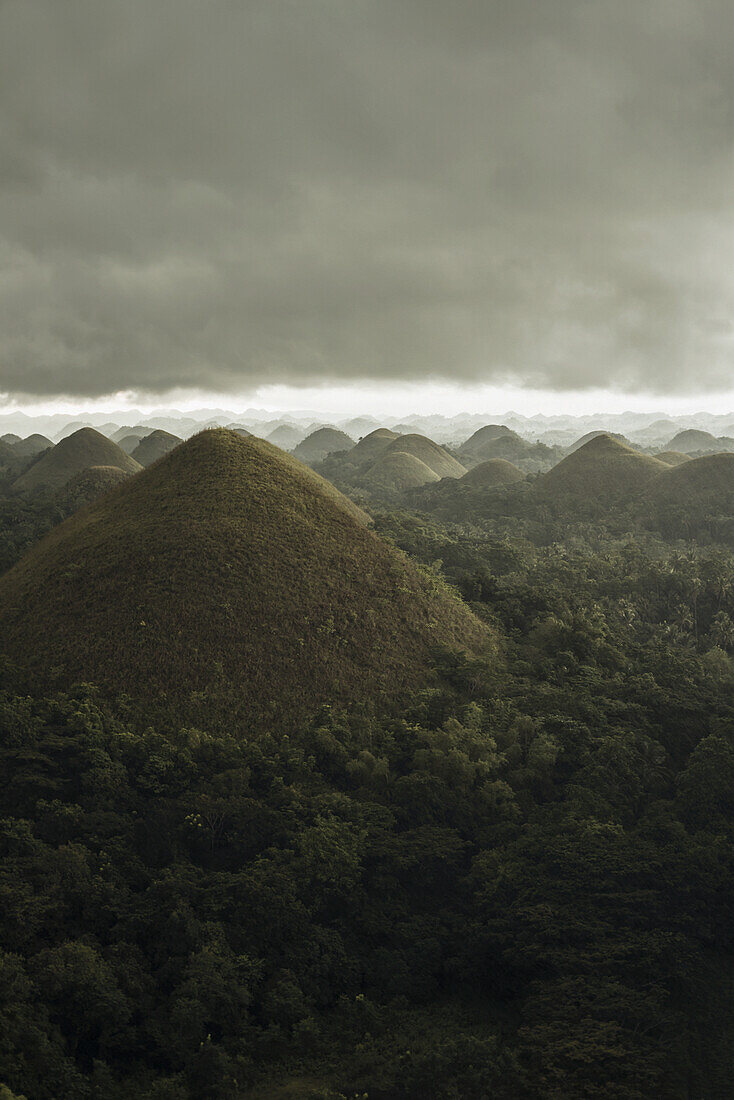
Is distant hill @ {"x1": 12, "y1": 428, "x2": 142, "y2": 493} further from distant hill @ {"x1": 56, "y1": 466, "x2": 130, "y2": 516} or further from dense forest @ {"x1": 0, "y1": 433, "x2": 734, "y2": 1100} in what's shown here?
dense forest @ {"x1": 0, "y1": 433, "x2": 734, "y2": 1100}

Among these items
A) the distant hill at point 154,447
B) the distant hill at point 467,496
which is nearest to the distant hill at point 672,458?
the distant hill at point 467,496

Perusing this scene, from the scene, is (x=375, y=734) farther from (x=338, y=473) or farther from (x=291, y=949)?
(x=338, y=473)

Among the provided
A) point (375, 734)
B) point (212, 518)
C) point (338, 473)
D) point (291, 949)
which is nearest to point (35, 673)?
point (212, 518)

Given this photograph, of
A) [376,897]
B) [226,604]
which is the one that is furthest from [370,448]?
[376,897]

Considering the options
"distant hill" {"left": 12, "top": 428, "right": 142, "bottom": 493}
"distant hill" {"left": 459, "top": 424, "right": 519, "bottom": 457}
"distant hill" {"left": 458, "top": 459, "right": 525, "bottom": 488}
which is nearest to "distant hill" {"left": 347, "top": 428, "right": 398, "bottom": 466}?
"distant hill" {"left": 459, "top": 424, "right": 519, "bottom": 457}

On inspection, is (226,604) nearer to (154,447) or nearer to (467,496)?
(467,496)

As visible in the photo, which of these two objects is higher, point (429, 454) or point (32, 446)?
point (32, 446)
